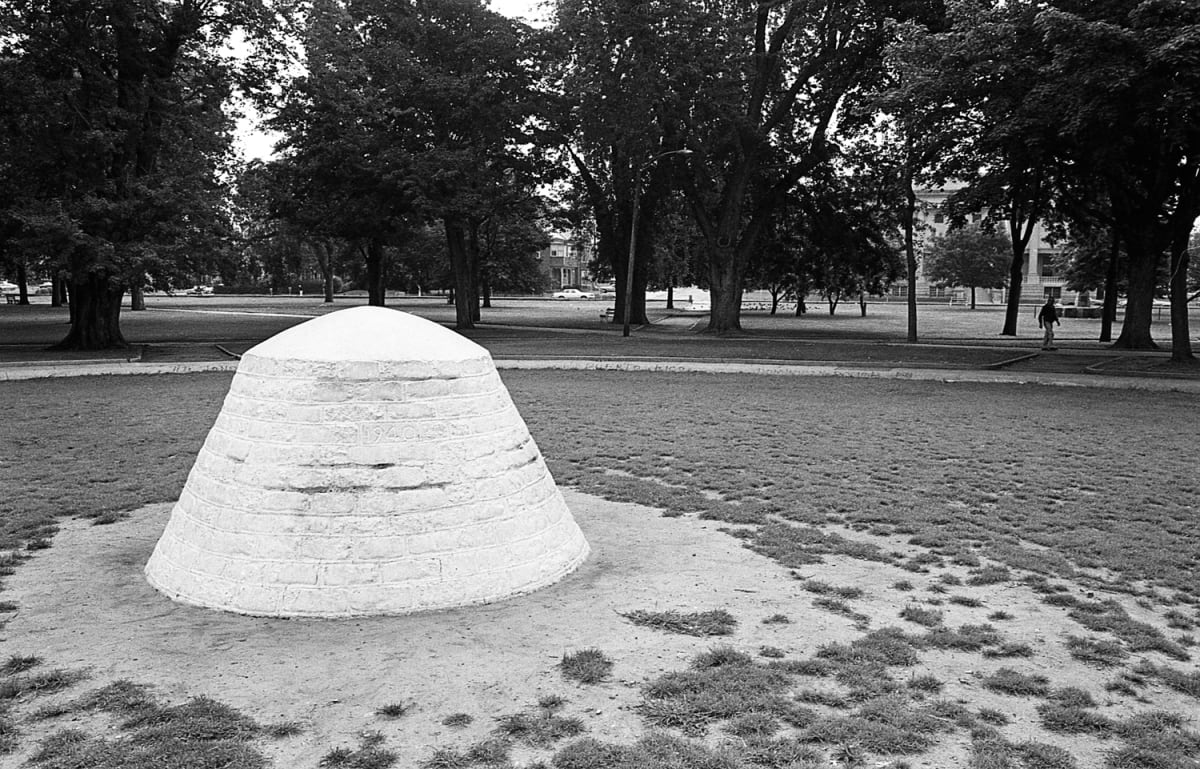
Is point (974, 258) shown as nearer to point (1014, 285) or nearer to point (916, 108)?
point (1014, 285)

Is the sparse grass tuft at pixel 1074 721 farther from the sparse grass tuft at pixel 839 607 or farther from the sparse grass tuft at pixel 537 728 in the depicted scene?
the sparse grass tuft at pixel 537 728

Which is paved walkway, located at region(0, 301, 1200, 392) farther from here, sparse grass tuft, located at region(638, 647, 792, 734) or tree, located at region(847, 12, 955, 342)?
sparse grass tuft, located at region(638, 647, 792, 734)

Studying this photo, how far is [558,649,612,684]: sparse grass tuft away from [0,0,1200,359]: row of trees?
54.1 feet

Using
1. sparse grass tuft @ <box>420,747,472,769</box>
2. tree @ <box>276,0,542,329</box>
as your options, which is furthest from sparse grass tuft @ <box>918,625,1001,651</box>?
tree @ <box>276,0,542,329</box>

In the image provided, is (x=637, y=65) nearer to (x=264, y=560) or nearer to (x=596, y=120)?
(x=596, y=120)

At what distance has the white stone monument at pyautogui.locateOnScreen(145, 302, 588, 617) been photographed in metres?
6.16

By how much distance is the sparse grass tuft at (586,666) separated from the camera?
5129mm

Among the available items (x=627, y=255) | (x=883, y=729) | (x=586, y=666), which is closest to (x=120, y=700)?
(x=586, y=666)

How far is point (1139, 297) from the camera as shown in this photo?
99.1ft

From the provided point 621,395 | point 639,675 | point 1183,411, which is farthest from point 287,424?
point 1183,411

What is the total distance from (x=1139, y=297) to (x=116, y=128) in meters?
31.6

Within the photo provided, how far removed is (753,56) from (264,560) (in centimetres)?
3083

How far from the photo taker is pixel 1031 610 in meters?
6.30

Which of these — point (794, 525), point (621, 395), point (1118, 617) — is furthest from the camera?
point (621, 395)
